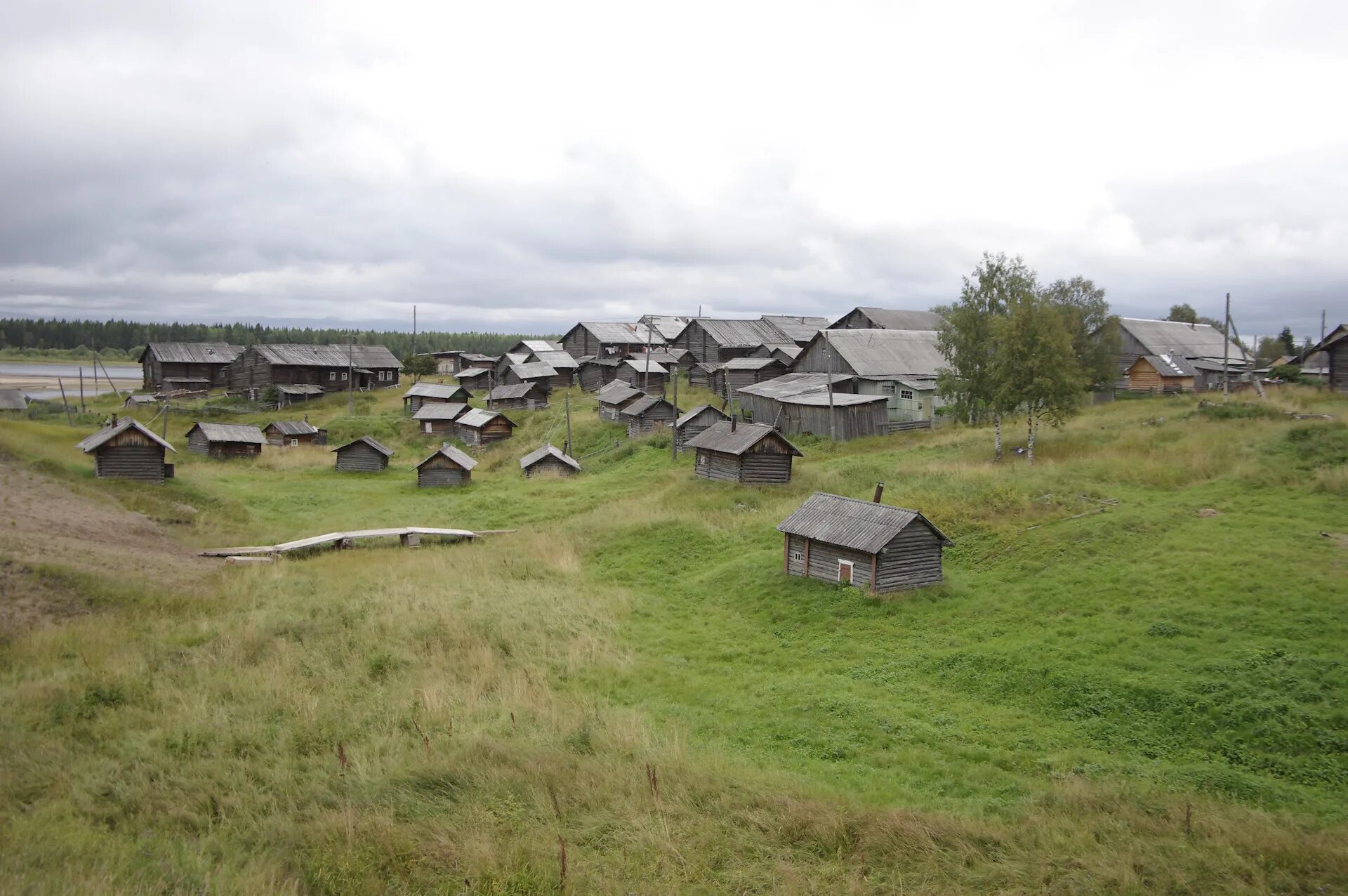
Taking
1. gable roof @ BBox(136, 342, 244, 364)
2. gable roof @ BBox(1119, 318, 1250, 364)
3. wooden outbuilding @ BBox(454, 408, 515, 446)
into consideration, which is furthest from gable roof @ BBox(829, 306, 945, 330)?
gable roof @ BBox(136, 342, 244, 364)

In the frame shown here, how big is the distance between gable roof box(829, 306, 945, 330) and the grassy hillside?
40.5 metres

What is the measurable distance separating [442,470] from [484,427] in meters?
13.1

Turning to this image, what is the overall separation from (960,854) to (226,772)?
11.5 metres

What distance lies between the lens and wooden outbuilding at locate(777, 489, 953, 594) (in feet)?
73.8

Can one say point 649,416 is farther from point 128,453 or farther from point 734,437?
point 128,453

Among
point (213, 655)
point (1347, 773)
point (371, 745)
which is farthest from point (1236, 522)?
point (213, 655)

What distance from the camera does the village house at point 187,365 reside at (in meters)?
77.4

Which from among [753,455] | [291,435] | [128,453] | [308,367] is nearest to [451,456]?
[128,453]

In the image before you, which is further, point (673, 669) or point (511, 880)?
point (673, 669)

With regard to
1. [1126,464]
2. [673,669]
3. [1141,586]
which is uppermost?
[1126,464]

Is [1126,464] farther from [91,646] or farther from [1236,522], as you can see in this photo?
[91,646]

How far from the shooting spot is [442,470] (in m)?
45.8

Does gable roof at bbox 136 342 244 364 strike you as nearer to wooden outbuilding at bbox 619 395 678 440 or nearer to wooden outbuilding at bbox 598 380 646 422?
wooden outbuilding at bbox 598 380 646 422

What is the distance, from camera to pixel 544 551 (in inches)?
1161
